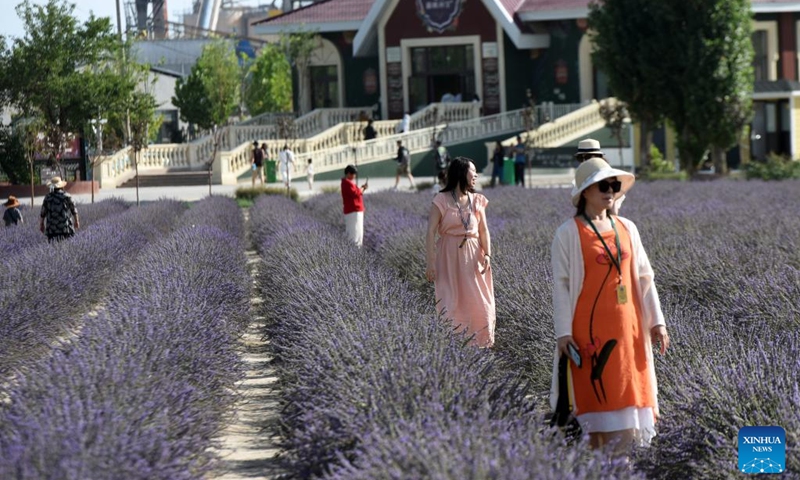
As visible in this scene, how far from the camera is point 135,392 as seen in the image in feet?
21.8

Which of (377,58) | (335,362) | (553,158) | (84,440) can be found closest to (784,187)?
(553,158)

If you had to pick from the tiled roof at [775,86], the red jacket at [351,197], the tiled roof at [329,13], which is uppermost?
the tiled roof at [329,13]

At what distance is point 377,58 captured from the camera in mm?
58406

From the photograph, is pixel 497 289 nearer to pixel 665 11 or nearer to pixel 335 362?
pixel 335 362

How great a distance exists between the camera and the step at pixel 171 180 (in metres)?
48.6

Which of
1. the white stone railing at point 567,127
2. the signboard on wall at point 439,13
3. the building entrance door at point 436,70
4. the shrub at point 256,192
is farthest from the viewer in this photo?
the building entrance door at point 436,70

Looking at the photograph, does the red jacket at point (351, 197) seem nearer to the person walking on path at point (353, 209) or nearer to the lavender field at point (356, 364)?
the person walking on path at point (353, 209)

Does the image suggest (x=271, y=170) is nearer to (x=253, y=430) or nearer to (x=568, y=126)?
(x=568, y=126)

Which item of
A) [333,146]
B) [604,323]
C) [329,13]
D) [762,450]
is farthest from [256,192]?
[762,450]

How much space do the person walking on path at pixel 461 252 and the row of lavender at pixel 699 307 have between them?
0.28 meters

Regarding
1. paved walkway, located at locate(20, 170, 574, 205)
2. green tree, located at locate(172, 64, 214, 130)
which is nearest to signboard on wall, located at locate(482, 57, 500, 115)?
paved walkway, located at locate(20, 170, 574, 205)

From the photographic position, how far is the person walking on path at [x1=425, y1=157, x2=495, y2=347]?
35.0 ft

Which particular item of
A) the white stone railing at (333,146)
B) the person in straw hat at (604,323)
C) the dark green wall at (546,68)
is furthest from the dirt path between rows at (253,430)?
the dark green wall at (546,68)

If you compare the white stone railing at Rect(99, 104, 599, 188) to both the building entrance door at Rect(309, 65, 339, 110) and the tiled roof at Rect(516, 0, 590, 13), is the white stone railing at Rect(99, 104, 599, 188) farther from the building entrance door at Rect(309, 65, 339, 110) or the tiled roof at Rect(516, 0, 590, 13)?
the building entrance door at Rect(309, 65, 339, 110)
